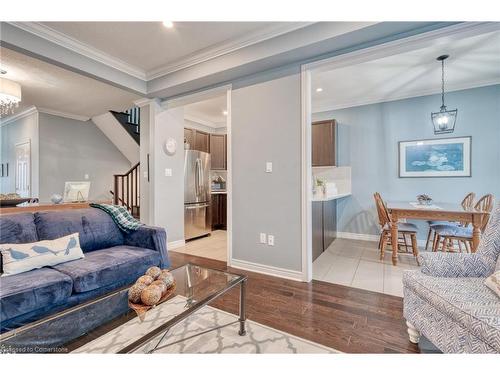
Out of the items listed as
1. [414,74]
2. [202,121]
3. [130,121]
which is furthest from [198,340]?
[130,121]

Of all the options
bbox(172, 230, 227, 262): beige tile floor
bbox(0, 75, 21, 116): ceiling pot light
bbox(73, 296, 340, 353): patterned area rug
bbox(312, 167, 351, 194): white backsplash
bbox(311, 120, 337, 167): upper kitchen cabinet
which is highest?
bbox(0, 75, 21, 116): ceiling pot light

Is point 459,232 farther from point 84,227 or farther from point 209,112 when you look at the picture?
point 209,112

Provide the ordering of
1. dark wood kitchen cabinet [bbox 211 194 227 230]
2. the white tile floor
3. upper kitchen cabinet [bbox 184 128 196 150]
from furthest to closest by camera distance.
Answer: dark wood kitchen cabinet [bbox 211 194 227 230] → upper kitchen cabinet [bbox 184 128 196 150] → the white tile floor

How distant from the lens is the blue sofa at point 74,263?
1478 millimetres

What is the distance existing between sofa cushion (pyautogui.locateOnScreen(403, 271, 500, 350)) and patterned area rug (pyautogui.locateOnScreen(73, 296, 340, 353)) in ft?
2.20

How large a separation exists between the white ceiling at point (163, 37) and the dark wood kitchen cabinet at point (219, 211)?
3132 mm

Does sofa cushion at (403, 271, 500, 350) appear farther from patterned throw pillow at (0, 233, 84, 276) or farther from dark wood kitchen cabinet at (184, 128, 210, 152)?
dark wood kitchen cabinet at (184, 128, 210, 152)

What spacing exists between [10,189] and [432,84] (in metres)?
9.66

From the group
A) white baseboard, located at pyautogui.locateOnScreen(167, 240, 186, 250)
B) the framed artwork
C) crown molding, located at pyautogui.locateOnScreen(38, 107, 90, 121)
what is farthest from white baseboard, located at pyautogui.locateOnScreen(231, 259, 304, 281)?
crown molding, located at pyautogui.locateOnScreen(38, 107, 90, 121)

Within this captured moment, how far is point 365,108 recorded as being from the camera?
4449mm

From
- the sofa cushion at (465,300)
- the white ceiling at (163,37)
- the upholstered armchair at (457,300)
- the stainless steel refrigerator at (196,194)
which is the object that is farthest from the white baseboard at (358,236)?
the white ceiling at (163,37)

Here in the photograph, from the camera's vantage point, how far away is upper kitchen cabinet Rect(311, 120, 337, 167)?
4.47 meters

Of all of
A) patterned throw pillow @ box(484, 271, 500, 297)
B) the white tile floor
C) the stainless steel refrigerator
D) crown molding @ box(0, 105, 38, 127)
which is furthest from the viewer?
crown molding @ box(0, 105, 38, 127)

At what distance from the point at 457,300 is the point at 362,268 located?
1.79 metres
